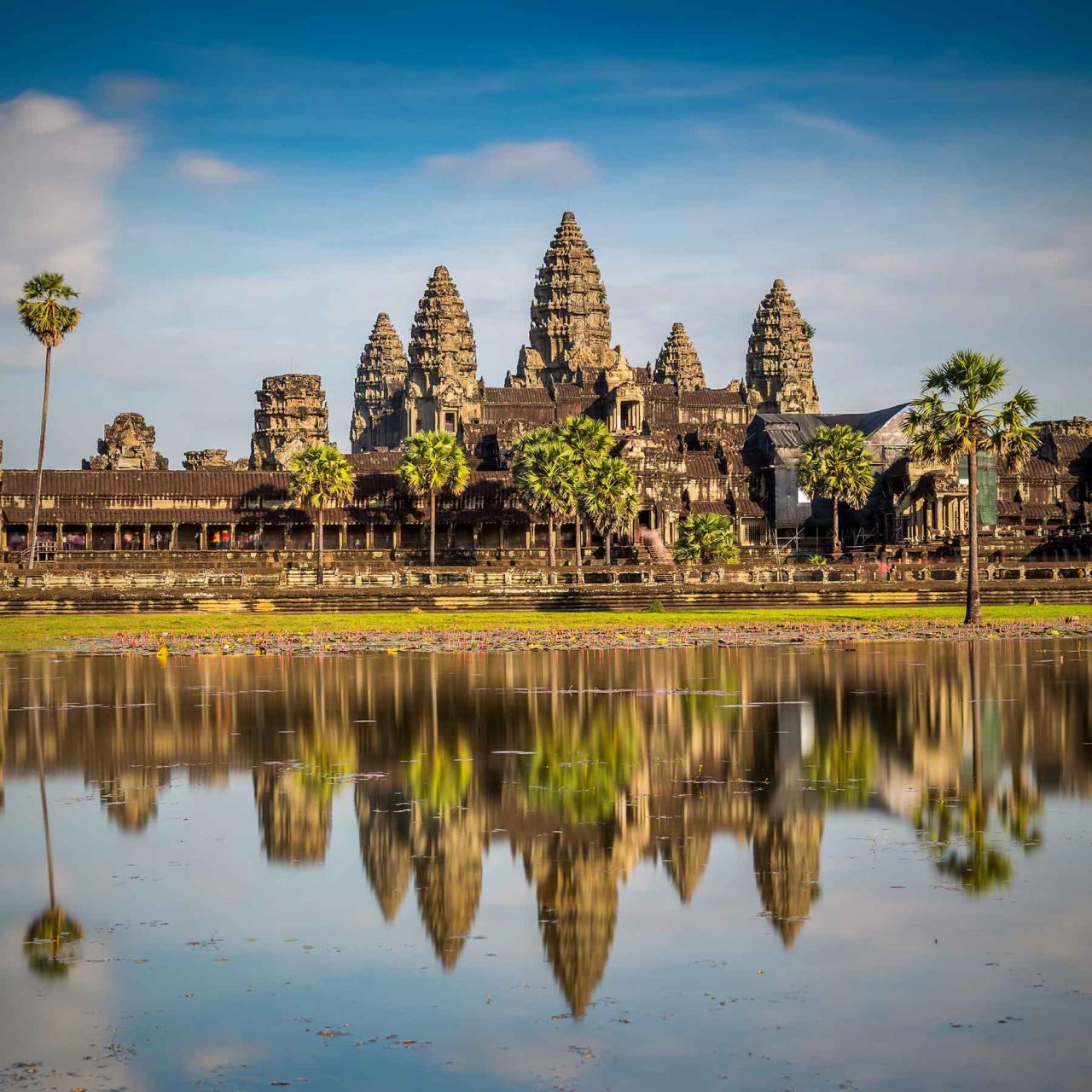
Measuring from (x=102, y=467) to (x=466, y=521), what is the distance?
39368 mm

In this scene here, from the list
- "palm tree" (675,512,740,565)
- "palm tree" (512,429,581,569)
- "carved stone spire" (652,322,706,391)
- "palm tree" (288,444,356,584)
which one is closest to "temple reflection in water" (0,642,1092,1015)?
"palm tree" (675,512,740,565)

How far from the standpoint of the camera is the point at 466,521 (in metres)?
107

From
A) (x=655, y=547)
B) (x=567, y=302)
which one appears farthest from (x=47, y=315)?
(x=567, y=302)

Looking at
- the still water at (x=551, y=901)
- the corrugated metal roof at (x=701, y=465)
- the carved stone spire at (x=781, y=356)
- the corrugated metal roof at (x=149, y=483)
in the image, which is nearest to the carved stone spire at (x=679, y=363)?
the carved stone spire at (x=781, y=356)

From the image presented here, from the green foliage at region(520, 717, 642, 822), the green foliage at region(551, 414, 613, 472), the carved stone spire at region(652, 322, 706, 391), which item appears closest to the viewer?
the green foliage at region(520, 717, 642, 822)

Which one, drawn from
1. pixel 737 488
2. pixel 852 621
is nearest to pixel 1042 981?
pixel 852 621

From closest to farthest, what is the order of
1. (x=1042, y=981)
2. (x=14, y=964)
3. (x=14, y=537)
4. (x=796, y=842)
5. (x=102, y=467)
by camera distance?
(x=1042, y=981) → (x=14, y=964) → (x=796, y=842) → (x=14, y=537) → (x=102, y=467)

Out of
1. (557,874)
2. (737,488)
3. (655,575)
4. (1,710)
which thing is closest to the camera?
(557,874)

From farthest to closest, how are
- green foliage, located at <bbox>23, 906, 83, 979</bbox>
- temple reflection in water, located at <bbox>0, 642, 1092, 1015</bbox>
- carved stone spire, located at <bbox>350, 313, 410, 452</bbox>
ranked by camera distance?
carved stone spire, located at <bbox>350, 313, 410, 452</bbox> → temple reflection in water, located at <bbox>0, 642, 1092, 1015</bbox> → green foliage, located at <bbox>23, 906, 83, 979</bbox>

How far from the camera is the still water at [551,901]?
10.4 metres

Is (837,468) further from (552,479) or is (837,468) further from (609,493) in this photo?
(552,479)

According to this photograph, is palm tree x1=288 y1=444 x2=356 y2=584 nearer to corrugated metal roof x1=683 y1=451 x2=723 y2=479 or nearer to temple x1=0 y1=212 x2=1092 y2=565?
temple x1=0 y1=212 x2=1092 y2=565

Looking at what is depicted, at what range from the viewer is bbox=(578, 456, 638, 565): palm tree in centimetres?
9438

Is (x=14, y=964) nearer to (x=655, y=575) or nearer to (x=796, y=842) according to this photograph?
(x=796, y=842)
